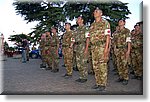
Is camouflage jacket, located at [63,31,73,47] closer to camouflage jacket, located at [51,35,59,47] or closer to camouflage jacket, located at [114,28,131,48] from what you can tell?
camouflage jacket, located at [51,35,59,47]

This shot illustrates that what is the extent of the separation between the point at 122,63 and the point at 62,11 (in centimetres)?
90

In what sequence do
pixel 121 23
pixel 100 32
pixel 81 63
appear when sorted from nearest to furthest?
pixel 100 32, pixel 121 23, pixel 81 63

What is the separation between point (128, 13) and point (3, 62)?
149 cm

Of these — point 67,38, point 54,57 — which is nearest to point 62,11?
point 67,38

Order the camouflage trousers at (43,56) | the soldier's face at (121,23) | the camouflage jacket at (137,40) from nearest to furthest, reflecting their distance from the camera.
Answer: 1. the camouflage jacket at (137,40)
2. the soldier's face at (121,23)
3. the camouflage trousers at (43,56)

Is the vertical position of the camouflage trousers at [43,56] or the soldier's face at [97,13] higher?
the soldier's face at [97,13]

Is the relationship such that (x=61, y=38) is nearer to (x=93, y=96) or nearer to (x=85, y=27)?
(x=85, y=27)

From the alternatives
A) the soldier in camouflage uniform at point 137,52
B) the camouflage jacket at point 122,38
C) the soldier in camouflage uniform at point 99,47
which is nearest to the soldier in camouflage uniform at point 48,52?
the soldier in camouflage uniform at point 99,47

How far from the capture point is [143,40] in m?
5.25

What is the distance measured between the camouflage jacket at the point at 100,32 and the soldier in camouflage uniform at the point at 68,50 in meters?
0.28

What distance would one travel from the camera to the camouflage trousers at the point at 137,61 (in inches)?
208

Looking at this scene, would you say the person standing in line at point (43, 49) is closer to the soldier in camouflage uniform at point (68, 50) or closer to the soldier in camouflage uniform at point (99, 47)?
the soldier in camouflage uniform at point (68, 50)

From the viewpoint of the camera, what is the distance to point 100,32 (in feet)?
17.4

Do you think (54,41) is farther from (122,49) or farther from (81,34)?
(122,49)
